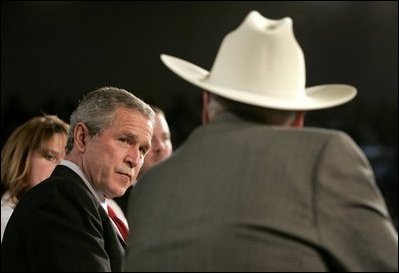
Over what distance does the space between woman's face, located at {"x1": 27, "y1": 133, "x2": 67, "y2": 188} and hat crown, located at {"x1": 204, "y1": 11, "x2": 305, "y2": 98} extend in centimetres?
226

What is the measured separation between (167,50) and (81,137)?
203 inches

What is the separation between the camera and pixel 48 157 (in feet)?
14.7

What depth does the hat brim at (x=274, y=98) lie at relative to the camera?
2213 millimetres

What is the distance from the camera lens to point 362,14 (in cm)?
812

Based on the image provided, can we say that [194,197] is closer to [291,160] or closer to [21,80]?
[291,160]

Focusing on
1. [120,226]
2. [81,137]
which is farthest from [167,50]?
[120,226]

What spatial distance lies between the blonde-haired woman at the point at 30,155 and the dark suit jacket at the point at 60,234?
1.62m

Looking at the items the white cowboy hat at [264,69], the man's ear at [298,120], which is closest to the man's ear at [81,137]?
the white cowboy hat at [264,69]

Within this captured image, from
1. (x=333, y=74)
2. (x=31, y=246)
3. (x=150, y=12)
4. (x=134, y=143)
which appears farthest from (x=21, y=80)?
(x=31, y=246)

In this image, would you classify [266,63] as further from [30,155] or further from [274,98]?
[30,155]

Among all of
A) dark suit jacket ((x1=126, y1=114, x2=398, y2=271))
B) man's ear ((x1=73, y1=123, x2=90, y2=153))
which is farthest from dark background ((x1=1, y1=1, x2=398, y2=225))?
dark suit jacket ((x1=126, y1=114, x2=398, y2=271))

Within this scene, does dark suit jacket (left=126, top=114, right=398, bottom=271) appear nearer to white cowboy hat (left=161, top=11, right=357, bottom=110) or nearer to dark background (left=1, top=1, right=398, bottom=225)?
white cowboy hat (left=161, top=11, right=357, bottom=110)

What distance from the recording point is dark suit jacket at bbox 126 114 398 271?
2051 millimetres

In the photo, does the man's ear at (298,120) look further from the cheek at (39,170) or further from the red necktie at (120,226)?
the cheek at (39,170)
